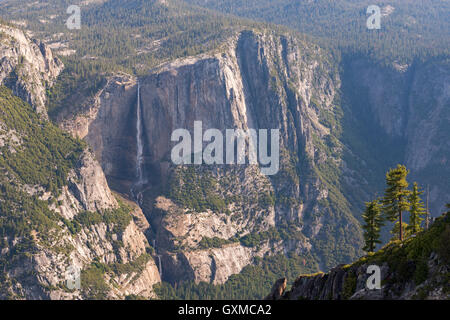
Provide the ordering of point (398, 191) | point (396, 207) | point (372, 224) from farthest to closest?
point (372, 224), point (396, 207), point (398, 191)

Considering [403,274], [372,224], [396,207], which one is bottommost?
[372,224]

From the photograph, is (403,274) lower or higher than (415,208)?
higher

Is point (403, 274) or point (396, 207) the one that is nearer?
point (403, 274)

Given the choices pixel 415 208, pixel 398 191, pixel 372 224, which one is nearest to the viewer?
pixel 398 191

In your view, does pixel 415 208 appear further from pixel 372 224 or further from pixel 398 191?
pixel 372 224

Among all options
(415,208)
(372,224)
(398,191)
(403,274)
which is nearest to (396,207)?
(398,191)

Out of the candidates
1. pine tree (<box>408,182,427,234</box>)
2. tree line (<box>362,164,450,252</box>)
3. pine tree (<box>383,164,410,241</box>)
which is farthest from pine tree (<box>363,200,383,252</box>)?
pine tree (<box>408,182,427,234</box>)

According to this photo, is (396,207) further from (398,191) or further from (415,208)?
(415,208)

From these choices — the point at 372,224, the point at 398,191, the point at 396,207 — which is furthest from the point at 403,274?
the point at 372,224

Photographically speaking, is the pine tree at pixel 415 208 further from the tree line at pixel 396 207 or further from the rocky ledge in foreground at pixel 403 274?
the rocky ledge in foreground at pixel 403 274

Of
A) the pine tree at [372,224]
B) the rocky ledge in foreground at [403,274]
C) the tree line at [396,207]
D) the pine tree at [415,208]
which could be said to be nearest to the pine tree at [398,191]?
the tree line at [396,207]
